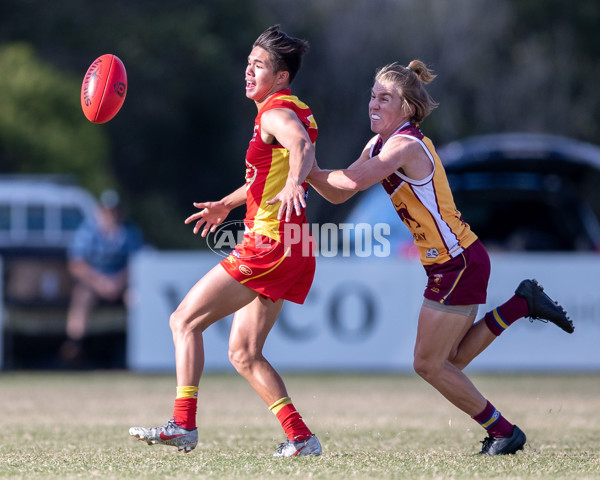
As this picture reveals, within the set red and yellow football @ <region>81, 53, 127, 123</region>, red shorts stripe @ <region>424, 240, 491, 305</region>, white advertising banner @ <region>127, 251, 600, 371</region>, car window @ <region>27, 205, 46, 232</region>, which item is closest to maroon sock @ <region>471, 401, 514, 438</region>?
red shorts stripe @ <region>424, 240, 491, 305</region>

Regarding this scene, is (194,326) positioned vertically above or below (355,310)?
above

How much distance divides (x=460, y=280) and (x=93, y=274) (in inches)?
314

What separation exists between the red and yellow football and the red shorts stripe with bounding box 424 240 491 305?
2.10m

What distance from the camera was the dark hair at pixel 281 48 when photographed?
582 centimetres

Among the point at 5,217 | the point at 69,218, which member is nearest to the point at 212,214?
the point at 69,218

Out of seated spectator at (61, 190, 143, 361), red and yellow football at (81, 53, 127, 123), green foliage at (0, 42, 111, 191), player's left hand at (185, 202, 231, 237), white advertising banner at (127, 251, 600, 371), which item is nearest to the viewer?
player's left hand at (185, 202, 231, 237)

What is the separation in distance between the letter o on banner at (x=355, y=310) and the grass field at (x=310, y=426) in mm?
494

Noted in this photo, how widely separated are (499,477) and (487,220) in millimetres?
10398

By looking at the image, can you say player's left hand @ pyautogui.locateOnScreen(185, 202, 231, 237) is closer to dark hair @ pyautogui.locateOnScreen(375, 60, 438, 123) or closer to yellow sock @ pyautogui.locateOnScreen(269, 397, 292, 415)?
yellow sock @ pyautogui.locateOnScreen(269, 397, 292, 415)

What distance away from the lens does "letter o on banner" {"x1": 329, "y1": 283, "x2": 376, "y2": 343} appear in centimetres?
1277

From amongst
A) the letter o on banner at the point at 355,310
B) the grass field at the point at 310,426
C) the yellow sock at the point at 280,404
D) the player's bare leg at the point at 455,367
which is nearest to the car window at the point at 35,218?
the grass field at the point at 310,426

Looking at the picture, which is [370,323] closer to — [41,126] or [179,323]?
[179,323]

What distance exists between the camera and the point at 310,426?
7.86m

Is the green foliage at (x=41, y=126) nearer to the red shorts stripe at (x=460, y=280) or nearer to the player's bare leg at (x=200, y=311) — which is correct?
the player's bare leg at (x=200, y=311)
